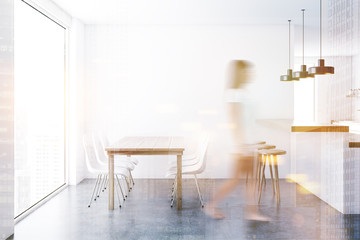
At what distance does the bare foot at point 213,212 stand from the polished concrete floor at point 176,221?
6 cm

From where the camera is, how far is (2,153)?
9.11 feet

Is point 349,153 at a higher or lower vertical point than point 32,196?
higher

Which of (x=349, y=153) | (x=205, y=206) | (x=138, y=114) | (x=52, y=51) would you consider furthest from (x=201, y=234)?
(x=52, y=51)

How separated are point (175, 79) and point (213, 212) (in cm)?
257

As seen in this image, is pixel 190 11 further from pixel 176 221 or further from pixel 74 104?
pixel 176 221

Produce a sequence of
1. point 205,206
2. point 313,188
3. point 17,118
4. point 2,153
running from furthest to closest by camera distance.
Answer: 1. point 313,188
2. point 205,206
3. point 17,118
4. point 2,153

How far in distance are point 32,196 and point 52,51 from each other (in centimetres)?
204

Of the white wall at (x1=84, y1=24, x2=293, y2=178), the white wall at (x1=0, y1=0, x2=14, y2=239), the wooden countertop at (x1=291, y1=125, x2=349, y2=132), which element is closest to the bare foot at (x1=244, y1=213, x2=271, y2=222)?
the wooden countertop at (x1=291, y1=125, x2=349, y2=132)

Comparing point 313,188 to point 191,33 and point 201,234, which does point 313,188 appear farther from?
point 191,33

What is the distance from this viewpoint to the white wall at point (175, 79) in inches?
212

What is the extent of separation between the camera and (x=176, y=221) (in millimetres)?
3189

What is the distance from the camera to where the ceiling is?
172 inches

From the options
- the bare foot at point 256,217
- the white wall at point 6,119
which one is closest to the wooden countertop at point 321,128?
the bare foot at point 256,217

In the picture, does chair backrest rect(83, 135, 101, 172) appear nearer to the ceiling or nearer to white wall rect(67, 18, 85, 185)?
white wall rect(67, 18, 85, 185)
